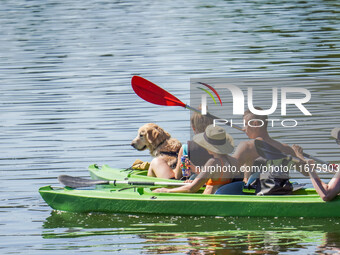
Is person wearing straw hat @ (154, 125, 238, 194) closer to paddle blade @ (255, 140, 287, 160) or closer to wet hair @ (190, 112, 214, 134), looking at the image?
paddle blade @ (255, 140, 287, 160)

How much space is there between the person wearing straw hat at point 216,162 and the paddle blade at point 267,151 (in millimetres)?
304

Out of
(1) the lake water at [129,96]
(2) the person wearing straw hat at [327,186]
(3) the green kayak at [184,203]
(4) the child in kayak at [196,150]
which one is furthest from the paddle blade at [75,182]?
(2) the person wearing straw hat at [327,186]

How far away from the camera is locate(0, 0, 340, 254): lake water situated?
391 inches

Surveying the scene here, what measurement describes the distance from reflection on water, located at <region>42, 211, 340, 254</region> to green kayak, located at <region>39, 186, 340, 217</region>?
0.08 m

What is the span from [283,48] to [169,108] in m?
8.99

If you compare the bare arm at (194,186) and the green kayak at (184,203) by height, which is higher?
the bare arm at (194,186)

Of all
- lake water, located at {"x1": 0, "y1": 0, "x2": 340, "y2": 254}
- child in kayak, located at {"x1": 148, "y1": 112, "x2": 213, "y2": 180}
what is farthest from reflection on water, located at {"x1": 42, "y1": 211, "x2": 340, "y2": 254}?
child in kayak, located at {"x1": 148, "y1": 112, "x2": 213, "y2": 180}

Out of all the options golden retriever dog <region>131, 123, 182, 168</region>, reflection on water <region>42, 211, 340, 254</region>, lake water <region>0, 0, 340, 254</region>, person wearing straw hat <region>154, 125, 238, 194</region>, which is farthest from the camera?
golden retriever dog <region>131, 123, 182, 168</region>

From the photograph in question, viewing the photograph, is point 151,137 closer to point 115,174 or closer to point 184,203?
point 115,174

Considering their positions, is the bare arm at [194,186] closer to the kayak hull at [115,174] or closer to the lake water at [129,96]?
the lake water at [129,96]

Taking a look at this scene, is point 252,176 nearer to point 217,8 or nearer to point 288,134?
point 288,134

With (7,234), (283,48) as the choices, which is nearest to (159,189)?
(7,234)

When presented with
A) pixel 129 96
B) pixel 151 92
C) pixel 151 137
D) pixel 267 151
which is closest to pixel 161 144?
pixel 151 137

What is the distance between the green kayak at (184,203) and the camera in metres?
10.1
